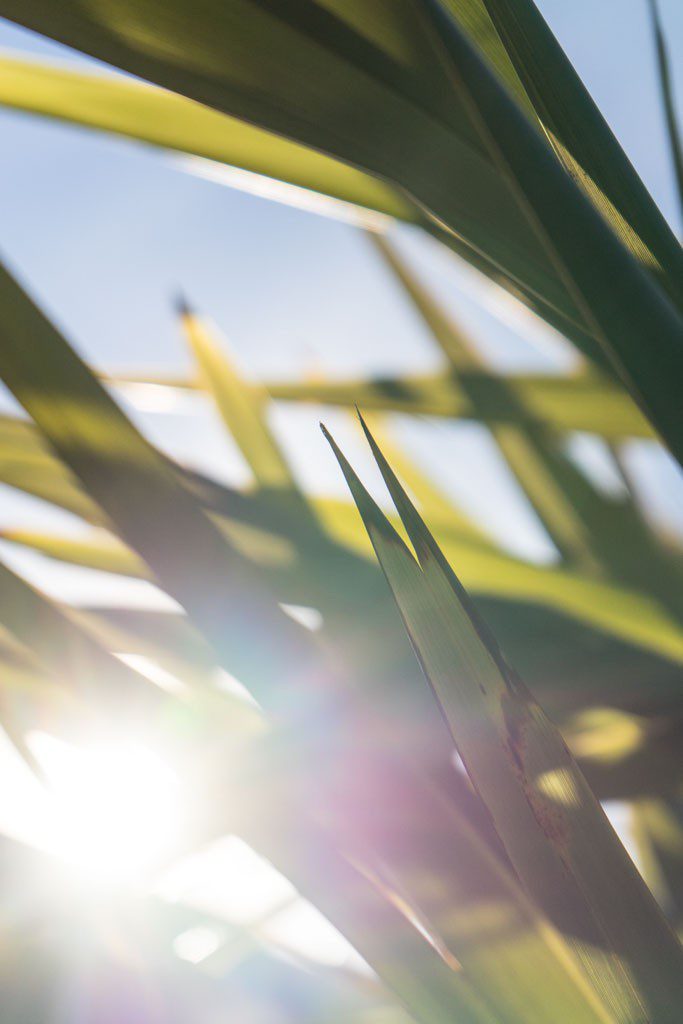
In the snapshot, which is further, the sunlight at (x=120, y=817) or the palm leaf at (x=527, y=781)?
the sunlight at (x=120, y=817)

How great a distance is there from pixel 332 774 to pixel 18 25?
0.62 feet

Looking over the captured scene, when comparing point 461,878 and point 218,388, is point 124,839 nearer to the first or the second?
point 461,878

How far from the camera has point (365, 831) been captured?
0.58ft

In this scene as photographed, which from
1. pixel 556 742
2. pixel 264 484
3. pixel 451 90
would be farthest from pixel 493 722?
pixel 264 484

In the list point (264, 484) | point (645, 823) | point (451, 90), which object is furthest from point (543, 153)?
point (645, 823)

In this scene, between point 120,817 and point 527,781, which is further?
point 120,817

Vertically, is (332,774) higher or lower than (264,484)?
lower

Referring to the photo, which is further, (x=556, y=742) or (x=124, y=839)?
(x=124, y=839)

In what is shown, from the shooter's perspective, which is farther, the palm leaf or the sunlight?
the sunlight

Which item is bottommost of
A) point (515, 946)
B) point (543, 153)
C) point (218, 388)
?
point (515, 946)

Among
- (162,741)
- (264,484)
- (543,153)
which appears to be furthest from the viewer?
(264,484)

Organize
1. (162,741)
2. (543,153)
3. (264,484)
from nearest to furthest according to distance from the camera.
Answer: (543,153) < (162,741) < (264,484)

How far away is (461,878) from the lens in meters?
0.17

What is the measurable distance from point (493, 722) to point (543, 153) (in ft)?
0.32
